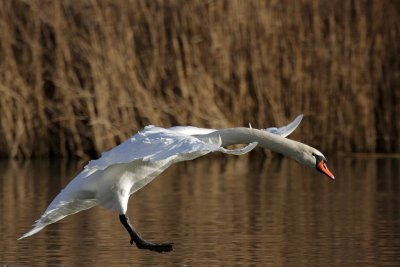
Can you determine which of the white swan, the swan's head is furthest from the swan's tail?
the swan's head

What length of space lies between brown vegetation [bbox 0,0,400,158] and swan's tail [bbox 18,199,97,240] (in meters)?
6.94

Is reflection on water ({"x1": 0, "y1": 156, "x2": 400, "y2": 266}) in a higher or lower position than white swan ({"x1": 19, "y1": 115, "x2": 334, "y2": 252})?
lower

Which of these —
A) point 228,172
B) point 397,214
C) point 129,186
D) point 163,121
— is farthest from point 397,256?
point 163,121

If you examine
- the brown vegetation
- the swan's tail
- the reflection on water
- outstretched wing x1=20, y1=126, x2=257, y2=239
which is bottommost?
the reflection on water

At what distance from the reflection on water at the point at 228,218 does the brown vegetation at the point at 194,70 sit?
632mm

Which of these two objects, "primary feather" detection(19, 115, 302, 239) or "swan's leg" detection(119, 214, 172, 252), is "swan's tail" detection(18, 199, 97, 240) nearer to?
"primary feather" detection(19, 115, 302, 239)

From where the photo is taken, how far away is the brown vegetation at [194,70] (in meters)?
14.7

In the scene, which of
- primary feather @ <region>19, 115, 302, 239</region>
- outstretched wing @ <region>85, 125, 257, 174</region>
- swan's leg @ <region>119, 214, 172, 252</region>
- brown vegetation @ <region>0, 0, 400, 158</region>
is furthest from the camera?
brown vegetation @ <region>0, 0, 400, 158</region>

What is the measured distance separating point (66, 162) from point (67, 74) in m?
1.03

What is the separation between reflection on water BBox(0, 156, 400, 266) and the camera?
7832 mm

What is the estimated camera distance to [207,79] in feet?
49.0

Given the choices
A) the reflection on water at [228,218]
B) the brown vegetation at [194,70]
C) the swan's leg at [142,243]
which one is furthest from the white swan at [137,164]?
the brown vegetation at [194,70]

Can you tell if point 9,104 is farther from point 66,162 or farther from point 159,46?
point 159,46

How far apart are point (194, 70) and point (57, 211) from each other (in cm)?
751
